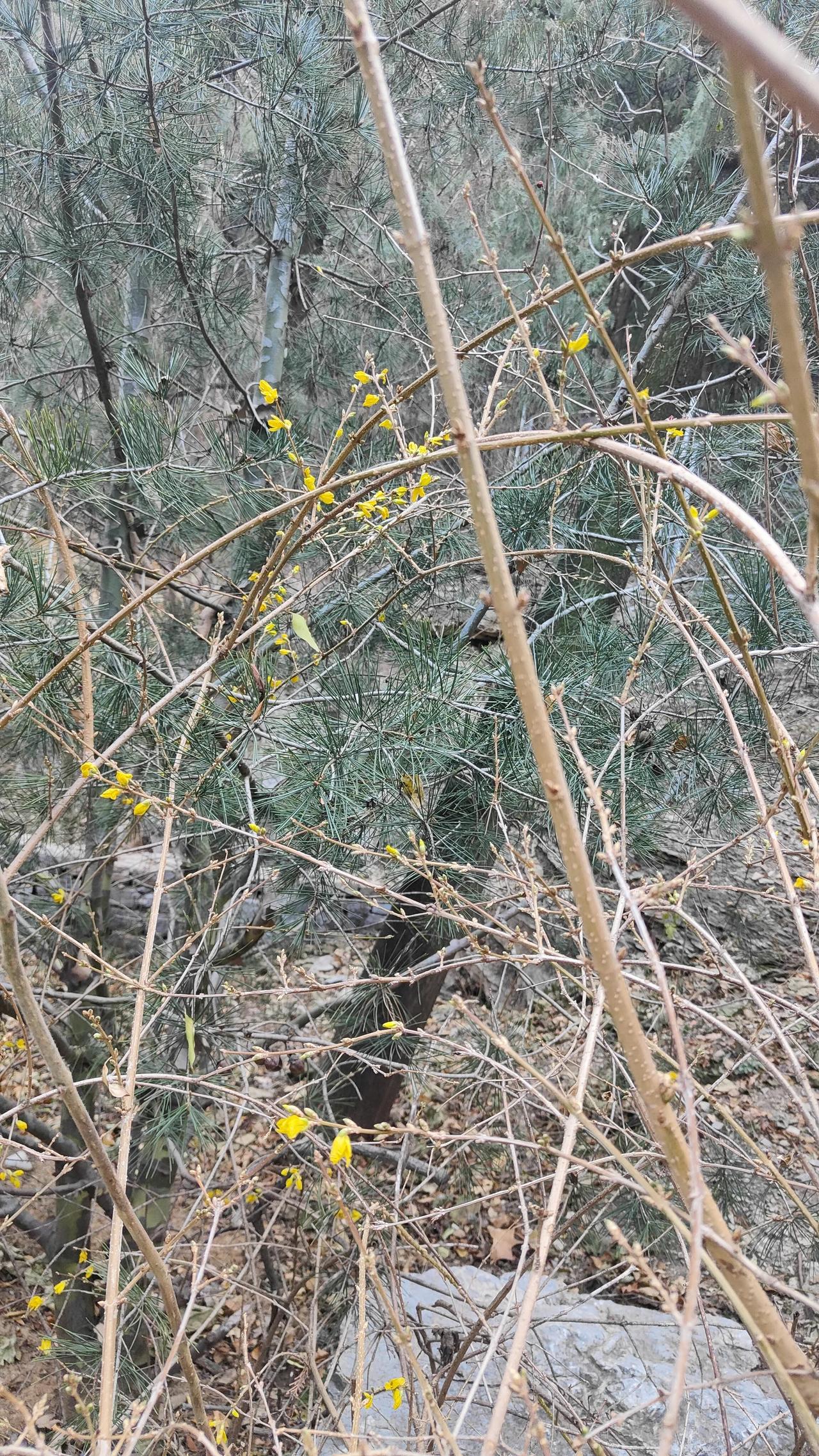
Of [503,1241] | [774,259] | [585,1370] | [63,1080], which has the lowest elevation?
[503,1241]

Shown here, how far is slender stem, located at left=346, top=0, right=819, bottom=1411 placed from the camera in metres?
0.39

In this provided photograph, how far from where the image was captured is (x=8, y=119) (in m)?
2.23

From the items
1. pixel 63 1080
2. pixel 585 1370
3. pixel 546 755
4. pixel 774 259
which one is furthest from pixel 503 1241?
pixel 774 259

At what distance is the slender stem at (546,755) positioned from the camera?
39 centimetres

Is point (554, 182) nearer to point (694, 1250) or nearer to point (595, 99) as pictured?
point (595, 99)

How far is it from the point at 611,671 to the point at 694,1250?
1606mm

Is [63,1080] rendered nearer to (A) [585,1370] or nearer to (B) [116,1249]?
(B) [116,1249]

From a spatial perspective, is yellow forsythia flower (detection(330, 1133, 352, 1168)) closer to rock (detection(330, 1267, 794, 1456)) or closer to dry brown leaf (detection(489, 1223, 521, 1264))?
rock (detection(330, 1267, 794, 1456))

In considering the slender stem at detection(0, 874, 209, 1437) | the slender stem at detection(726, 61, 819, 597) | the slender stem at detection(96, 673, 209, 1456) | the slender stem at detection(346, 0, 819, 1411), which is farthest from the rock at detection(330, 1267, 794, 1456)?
the slender stem at detection(726, 61, 819, 597)

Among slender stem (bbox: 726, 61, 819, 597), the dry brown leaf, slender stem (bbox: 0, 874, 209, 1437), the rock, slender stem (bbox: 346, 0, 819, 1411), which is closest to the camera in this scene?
slender stem (bbox: 726, 61, 819, 597)

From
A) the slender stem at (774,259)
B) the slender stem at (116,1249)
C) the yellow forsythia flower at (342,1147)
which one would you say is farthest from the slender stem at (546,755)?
the slender stem at (116,1249)

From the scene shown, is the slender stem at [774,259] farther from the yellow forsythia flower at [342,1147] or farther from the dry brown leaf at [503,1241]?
the dry brown leaf at [503,1241]

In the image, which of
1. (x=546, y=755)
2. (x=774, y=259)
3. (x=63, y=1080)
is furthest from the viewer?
(x=63, y=1080)

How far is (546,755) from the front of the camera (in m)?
0.44
